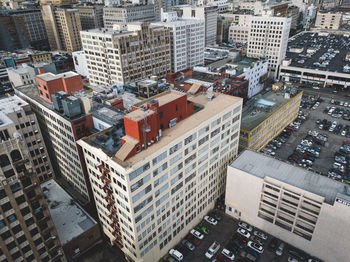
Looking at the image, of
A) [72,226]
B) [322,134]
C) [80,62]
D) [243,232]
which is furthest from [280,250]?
[80,62]

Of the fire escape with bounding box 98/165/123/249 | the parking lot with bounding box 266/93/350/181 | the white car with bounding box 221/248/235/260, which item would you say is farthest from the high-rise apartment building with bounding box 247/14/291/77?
the fire escape with bounding box 98/165/123/249

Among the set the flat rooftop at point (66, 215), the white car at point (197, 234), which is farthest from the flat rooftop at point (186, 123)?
the white car at point (197, 234)

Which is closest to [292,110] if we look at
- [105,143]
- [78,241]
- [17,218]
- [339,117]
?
[339,117]

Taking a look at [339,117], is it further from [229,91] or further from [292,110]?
[229,91]

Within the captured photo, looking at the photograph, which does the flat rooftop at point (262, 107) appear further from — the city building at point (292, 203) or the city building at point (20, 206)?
the city building at point (20, 206)

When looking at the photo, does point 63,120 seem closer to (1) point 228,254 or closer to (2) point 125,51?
(2) point 125,51
